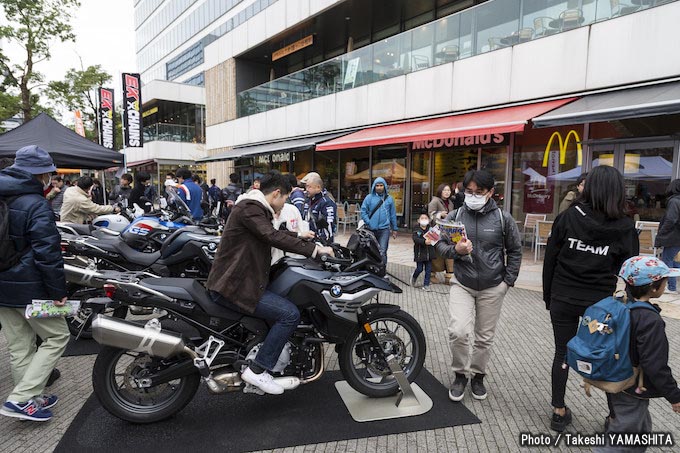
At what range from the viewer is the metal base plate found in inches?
125

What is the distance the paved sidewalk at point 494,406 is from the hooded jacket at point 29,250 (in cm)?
93

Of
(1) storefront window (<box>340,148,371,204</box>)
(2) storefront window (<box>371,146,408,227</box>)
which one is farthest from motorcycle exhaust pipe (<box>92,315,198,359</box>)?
(1) storefront window (<box>340,148,371,204</box>)

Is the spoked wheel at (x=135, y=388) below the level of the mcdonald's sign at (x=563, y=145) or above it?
below

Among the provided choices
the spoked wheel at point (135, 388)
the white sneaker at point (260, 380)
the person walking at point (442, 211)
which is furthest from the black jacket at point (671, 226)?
the spoked wheel at point (135, 388)

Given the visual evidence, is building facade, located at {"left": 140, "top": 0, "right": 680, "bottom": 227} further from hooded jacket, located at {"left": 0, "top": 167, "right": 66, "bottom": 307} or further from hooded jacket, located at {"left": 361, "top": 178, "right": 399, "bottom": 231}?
hooded jacket, located at {"left": 0, "top": 167, "right": 66, "bottom": 307}

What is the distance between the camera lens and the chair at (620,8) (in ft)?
27.3

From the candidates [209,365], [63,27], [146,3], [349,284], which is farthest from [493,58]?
[146,3]

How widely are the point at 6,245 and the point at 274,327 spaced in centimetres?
194

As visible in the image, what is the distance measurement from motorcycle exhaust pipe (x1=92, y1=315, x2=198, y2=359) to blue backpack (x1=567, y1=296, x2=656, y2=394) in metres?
2.50

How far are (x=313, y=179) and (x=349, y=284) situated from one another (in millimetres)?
3363

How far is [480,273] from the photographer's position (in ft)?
11.0

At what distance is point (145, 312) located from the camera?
5.21 m

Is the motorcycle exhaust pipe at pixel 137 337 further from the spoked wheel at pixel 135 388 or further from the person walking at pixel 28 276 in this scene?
the person walking at pixel 28 276

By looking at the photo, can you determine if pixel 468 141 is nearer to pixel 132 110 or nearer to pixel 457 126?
pixel 457 126
